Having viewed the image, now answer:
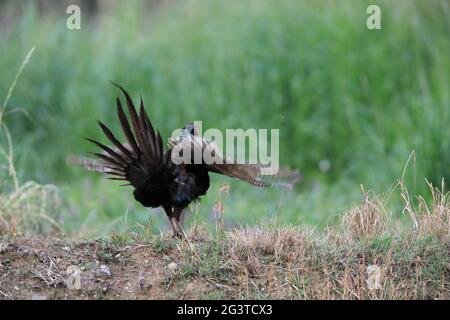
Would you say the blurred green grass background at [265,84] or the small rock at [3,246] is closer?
the small rock at [3,246]

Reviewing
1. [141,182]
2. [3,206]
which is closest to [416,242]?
[141,182]

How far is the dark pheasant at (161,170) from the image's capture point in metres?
4.41

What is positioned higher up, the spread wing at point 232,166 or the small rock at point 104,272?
the spread wing at point 232,166

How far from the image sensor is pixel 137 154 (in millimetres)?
4527

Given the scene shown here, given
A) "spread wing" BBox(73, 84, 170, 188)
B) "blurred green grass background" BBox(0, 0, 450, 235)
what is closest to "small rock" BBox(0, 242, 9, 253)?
"spread wing" BBox(73, 84, 170, 188)

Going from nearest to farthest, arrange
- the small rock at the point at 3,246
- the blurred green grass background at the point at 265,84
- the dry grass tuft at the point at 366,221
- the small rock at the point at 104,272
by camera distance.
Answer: the small rock at the point at 104,272 → the small rock at the point at 3,246 → the dry grass tuft at the point at 366,221 → the blurred green grass background at the point at 265,84

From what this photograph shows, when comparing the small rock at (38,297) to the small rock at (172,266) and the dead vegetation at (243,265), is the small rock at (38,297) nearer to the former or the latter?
the dead vegetation at (243,265)

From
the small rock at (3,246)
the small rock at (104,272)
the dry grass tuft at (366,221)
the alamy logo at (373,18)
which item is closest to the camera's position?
the small rock at (104,272)

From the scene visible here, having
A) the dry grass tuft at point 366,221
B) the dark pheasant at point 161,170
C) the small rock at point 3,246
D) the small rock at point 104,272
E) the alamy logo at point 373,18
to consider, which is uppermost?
the alamy logo at point 373,18

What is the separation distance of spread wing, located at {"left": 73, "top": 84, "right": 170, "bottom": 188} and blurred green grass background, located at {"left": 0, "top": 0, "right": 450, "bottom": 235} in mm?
3348

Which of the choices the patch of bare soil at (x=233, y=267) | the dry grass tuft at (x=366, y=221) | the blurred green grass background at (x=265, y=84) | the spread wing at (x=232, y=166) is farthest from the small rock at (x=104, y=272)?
the blurred green grass background at (x=265, y=84)

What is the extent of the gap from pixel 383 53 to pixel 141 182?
5.01m

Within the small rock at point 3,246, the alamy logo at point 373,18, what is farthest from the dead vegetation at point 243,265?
the alamy logo at point 373,18

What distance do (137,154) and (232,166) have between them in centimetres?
53
